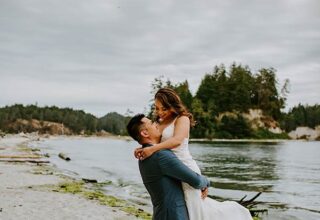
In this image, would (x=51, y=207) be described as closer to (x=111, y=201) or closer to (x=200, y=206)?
(x=111, y=201)

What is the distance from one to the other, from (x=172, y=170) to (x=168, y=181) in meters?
0.16

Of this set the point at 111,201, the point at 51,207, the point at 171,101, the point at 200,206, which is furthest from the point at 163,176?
the point at 111,201

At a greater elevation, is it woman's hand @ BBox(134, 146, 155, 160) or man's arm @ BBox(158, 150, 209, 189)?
woman's hand @ BBox(134, 146, 155, 160)

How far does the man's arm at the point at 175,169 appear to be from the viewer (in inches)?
155

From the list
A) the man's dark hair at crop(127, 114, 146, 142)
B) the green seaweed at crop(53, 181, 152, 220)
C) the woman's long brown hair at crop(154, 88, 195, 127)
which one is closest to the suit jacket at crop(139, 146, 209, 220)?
the man's dark hair at crop(127, 114, 146, 142)

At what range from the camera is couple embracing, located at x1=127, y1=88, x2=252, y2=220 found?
3.99 metres

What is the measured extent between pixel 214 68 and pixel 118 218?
160198 mm

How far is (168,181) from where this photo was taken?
13.3 feet

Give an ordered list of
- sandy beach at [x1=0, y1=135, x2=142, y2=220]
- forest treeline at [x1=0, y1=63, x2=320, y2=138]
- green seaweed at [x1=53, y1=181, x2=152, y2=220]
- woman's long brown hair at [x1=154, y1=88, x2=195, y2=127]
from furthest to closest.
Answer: forest treeline at [x1=0, y1=63, x2=320, y2=138] < green seaweed at [x1=53, y1=181, x2=152, y2=220] < sandy beach at [x1=0, y1=135, x2=142, y2=220] < woman's long brown hair at [x1=154, y1=88, x2=195, y2=127]

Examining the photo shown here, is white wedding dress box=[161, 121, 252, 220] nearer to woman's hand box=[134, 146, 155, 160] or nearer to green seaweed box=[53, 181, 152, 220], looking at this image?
woman's hand box=[134, 146, 155, 160]

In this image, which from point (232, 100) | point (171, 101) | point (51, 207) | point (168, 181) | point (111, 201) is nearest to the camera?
point (168, 181)

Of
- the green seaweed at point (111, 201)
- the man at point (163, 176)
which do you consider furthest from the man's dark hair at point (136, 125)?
the green seaweed at point (111, 201)

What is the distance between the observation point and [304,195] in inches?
923

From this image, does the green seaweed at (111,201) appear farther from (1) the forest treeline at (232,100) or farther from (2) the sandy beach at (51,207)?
(1) the forest treeline at (232,100)
